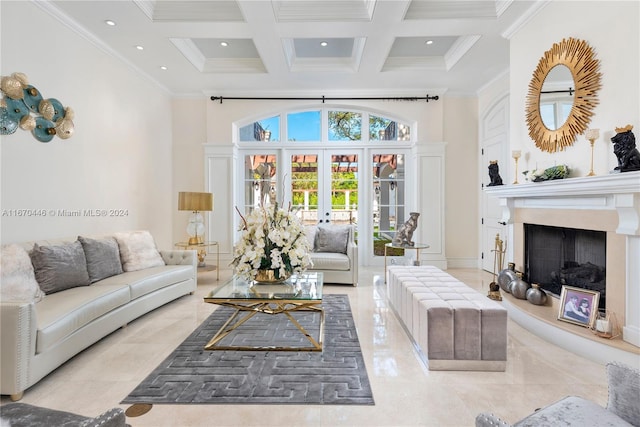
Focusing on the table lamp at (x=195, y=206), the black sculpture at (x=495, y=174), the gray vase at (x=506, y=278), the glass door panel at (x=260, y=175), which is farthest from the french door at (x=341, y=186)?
the gray vase at (x=506, y=278)

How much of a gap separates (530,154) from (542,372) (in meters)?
2.18

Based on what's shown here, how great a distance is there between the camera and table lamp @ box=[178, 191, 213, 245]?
4672 mm

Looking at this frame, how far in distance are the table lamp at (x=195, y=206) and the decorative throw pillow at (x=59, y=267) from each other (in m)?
1.76

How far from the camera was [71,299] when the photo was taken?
8.25 ft

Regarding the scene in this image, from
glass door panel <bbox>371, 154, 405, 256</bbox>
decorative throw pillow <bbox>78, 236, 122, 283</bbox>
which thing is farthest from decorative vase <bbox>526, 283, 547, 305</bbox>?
decorative throw pillow <bbox>78, 236, 122, 283</bbox>

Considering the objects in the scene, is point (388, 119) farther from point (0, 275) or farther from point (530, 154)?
point (0, 275)

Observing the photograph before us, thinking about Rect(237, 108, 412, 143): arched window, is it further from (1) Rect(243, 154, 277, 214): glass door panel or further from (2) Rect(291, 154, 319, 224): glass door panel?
(2) Rect(291, 154, 319, 224): glass door panel

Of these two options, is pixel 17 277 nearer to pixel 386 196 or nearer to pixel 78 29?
pixel 78 29

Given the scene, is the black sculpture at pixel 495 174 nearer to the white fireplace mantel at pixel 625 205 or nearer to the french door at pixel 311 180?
the white fireplace mantel at pixel 625 205

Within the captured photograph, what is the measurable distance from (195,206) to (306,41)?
2.78m

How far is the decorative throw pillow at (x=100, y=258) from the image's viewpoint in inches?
123

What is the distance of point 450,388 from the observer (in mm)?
2062

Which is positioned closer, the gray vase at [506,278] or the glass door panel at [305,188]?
the gray vase at [506,278]

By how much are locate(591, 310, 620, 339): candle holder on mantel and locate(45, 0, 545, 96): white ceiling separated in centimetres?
292
